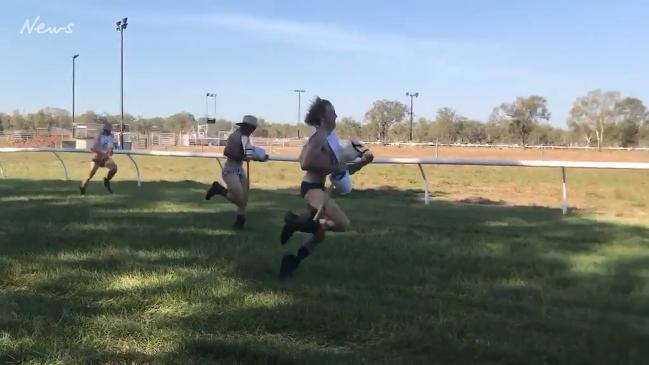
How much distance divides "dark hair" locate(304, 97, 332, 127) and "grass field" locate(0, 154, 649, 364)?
1377 mm

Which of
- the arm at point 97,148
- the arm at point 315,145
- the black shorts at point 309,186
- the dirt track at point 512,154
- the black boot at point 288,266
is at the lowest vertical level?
the black boot at point 288,266

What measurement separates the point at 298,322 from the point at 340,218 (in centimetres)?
186

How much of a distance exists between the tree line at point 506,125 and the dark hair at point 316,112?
7947 centimetres

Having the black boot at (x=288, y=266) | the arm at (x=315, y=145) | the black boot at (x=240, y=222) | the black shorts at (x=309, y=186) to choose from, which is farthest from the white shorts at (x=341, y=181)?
the black boot at (x=240, y=222)

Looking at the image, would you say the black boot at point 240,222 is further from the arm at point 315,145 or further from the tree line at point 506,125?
the tree line at point 506,125

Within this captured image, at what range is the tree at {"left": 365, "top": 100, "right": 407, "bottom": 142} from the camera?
11444 centimetres

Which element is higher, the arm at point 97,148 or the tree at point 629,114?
the tree at point 629,114

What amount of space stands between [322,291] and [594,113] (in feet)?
337

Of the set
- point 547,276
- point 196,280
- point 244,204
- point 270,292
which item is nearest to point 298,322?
point 270,292

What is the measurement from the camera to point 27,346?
406 centimetres

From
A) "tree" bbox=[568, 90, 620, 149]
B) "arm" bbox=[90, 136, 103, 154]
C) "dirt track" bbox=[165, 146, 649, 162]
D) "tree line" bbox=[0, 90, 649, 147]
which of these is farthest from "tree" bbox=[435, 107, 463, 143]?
"arm" bbox=[90, 136, 103, 154]

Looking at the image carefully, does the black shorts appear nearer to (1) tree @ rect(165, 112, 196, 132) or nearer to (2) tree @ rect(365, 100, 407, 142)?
(2) tree @ rect(365, 100, 407, 142)

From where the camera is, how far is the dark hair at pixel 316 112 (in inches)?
252

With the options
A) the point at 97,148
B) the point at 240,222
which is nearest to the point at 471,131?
the point at 97,148
